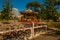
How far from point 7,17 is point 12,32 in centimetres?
1997

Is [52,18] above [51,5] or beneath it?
beneath

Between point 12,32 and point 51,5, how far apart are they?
93.7ft

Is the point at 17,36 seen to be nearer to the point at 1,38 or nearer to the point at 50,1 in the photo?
the point at 1,38

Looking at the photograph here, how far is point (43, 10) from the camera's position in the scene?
37.1 meters

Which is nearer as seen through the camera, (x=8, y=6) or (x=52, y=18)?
(x=8, y=6)

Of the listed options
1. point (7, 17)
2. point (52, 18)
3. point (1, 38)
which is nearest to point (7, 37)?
point (1, 38)

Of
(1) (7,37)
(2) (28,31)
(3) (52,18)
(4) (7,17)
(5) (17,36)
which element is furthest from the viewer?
(3) (52,18)

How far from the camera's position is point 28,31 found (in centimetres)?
1109

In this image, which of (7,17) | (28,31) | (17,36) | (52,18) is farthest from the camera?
(52,18)

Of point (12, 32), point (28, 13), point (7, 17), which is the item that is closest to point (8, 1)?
point (7, 17)

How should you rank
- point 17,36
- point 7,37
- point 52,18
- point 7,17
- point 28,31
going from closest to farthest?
point 7,37 → point 17,36 → point 28,31 → point 7,17 → point 52,18

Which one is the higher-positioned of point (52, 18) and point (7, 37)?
point (7, 37)

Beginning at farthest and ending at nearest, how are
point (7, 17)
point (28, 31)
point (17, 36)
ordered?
point (7, 17)
point (28, 31)
point (17, 36)

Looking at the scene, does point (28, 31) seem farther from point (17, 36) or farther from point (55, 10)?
point (55, 10)
